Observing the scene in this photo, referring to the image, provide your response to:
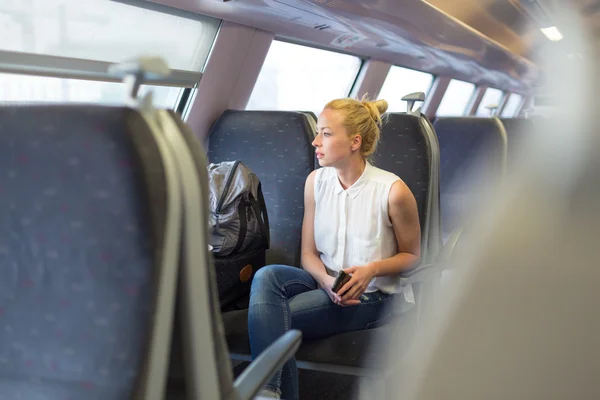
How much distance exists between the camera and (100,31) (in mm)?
2480

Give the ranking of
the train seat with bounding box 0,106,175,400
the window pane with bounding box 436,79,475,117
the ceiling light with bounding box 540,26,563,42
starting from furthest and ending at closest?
the window pane with bounding box 436,79,475,117, the ceiling light with bounding box 540,26,563,42, the train seat with bounding box 0,106,175,400

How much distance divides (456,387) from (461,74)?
719 centimetres

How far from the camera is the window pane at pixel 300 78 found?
3871 millimetres

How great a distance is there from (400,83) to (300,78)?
2608 millimetres

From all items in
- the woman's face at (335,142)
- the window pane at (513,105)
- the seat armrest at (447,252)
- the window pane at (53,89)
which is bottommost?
the window pane at (53,89)

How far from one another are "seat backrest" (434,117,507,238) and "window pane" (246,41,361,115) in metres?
0.76

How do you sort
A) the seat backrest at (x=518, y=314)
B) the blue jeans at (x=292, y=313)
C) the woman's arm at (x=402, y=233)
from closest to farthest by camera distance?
1. the seat backrest at (x=518, y=314)
2. the blue jeans at (x=292, y=313)
3. the woman's arm at (x=402, y=233)

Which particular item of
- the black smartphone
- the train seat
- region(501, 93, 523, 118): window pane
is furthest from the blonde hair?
region(501, 93, 523, 118): window pane

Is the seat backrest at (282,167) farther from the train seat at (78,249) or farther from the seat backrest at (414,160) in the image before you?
the train seat at (78,249)

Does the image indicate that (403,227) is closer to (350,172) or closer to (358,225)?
(358,225)

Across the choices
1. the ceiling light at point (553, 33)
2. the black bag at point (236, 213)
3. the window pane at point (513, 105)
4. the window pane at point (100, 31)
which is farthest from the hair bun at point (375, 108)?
the window pane at point (513, 105)

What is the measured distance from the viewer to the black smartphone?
1685 mm

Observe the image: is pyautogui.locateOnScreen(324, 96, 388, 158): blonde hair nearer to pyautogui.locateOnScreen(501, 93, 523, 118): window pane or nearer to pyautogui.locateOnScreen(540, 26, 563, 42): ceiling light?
pyautogui.locateOnScreen(540, 26, 563, 42): ceiling light

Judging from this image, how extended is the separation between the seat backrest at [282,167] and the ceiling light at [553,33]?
758 cm
